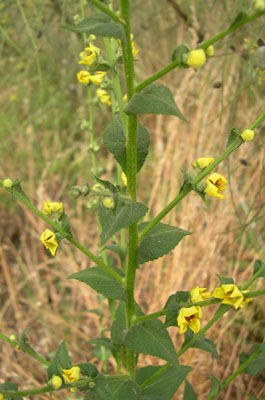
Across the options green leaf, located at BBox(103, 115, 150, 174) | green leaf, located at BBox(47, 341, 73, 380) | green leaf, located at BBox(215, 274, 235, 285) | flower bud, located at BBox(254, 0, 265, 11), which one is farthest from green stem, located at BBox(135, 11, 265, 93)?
green leaf, located at BBox(47, 341, 73, 380)

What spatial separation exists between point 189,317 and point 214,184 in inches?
10.0

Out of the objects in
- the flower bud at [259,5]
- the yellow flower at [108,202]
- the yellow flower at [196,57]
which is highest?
the flower bud at [259,5]

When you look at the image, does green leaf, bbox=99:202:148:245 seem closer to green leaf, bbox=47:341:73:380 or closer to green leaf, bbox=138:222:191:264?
green leaf, bbox=138:222:191:264

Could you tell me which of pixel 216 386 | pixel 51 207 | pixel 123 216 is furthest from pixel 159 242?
pixel 216 386

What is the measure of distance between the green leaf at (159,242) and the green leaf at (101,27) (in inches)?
15.4

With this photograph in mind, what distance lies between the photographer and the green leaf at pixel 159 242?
2.74 feet

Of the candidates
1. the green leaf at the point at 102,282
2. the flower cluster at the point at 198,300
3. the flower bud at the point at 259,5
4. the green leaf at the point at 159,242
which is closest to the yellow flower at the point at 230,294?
the flower cluster at the point at 198,300

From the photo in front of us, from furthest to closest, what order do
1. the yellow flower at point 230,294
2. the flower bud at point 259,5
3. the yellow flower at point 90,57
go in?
the yellow flower at point 90,57 → the yellow flower at point 230,294 → the flower bud at point 259,5

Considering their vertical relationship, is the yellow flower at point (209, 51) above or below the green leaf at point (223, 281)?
A: above

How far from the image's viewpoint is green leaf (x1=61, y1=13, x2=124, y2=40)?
0.62m

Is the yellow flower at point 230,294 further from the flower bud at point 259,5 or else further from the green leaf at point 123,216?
the flower bud at point 259,5

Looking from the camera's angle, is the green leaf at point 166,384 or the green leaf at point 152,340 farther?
the green leaf at point 166,384

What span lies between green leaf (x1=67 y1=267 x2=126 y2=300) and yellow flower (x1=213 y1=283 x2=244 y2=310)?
231 millimetres

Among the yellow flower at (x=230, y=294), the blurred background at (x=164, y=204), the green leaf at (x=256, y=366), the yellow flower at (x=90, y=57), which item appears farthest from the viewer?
the blurred background at (x=164, y=204)
